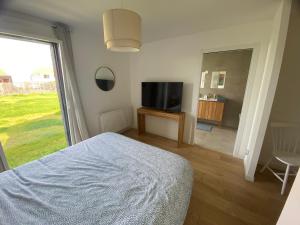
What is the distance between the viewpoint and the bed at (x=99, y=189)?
2.87 feet

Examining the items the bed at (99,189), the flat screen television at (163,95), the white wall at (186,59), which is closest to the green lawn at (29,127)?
the bed at (99,189)

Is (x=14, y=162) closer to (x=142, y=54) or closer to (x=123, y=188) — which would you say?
(x=123, y=188)

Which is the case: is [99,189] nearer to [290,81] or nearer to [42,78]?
[42,78]

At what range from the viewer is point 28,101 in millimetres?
2158

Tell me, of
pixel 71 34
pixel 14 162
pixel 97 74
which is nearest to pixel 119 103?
pixel 97 74

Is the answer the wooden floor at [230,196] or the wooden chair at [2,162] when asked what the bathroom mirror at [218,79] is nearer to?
the wooden floor at [230,196]

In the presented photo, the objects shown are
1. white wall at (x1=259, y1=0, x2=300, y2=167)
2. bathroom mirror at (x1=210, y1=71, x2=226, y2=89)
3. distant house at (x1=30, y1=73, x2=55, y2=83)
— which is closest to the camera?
white wall at (x1=259, y1=0, x2=300, y2=167)

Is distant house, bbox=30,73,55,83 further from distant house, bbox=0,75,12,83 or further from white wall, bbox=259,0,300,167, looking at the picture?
white wall, bbox=259,0,300,167

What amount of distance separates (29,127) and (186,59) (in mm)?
3187

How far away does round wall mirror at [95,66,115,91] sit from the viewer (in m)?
3.01

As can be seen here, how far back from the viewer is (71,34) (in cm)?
244

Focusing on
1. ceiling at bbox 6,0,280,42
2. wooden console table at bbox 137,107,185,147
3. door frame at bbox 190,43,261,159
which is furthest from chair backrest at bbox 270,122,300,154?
ceiling at bbox 6,0,280,42

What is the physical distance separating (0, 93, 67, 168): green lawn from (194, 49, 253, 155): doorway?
3.22 metres

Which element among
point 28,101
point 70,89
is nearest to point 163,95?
point 70,89
